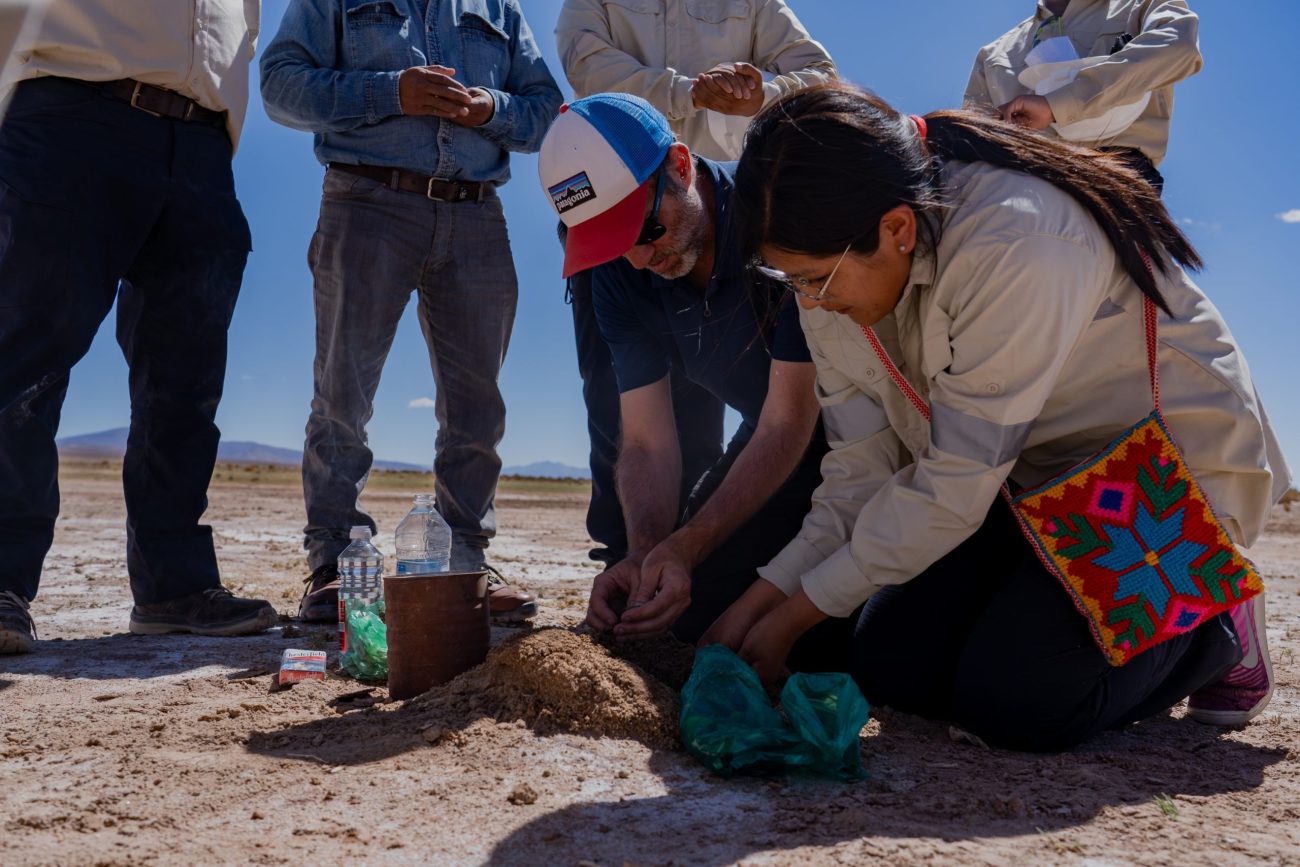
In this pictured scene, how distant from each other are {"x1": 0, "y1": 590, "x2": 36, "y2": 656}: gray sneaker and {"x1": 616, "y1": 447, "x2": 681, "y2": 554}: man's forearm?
1996 mm

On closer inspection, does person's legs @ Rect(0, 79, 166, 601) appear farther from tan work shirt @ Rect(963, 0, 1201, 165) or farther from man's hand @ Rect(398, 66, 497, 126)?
tan work shirt @ Rect(963, 0, 1201, 165)

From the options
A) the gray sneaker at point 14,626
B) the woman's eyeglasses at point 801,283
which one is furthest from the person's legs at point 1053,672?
the gray sneaker at point 14,626

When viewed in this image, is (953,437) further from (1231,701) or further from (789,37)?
(789,37)

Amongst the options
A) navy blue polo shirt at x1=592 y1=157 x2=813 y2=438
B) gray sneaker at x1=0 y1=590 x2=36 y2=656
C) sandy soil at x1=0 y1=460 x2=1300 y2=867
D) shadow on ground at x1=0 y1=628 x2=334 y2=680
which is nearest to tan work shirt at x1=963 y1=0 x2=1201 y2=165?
navy blue polo shirt at x1=592 y1=157 x2=813 y2=438

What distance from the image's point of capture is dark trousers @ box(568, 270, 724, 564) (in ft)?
14.8

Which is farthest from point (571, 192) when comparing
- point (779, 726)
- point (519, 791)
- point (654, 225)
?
point (519, 791)

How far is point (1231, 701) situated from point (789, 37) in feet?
9.76

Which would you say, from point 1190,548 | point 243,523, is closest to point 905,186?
point 1190,548

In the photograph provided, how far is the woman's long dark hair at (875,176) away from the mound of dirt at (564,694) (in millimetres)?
1040

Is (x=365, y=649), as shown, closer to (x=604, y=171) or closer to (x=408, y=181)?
(x=604, y=171)

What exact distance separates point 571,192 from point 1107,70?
2018 mm

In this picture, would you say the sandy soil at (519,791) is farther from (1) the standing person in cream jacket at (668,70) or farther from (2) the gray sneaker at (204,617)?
(1) the standing person in cream jacket at (668,70)

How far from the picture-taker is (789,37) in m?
4.39

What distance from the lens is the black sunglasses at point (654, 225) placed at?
10.1ft
